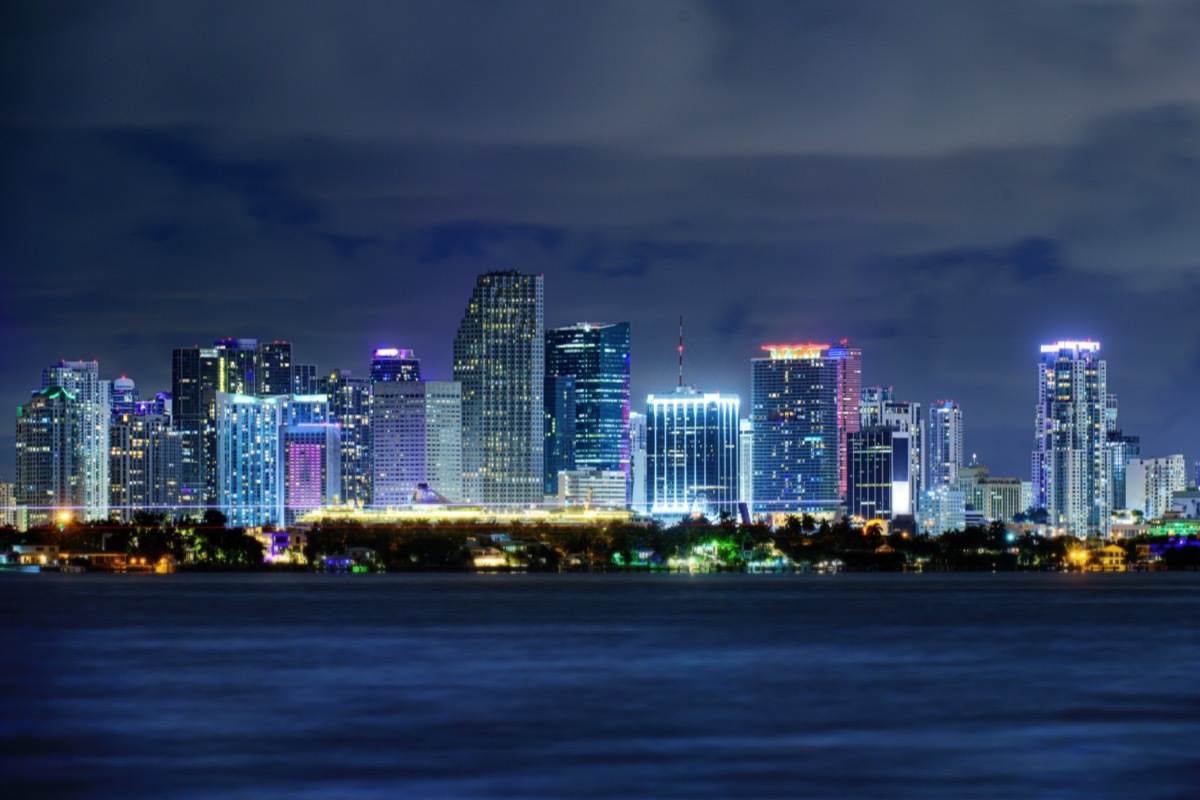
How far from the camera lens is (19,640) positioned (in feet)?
260

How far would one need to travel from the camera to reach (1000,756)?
135 ft

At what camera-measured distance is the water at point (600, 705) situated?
3756cm

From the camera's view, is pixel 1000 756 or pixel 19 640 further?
pixel 19 640

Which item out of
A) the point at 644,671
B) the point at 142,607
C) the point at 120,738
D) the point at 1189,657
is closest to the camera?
the point at 120,738

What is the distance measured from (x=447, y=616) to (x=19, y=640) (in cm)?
2587

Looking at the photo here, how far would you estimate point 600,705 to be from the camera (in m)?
52.0

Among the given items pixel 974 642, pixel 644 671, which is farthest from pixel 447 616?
pixel 644 671

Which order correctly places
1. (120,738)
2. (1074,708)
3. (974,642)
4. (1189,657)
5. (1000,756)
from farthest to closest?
(974,642) < (1189,657) < (1074,708) < (120,738) < (1000,756)

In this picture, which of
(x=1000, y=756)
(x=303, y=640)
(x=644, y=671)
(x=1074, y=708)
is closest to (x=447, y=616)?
(x=303, y=640)

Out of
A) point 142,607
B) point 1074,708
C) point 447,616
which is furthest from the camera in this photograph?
point 142,607

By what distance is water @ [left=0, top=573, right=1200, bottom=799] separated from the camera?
123 ft

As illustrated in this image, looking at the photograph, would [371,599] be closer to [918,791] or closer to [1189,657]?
[1189,657]

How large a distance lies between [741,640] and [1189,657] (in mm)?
18224

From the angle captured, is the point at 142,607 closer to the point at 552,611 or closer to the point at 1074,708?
the point at 552,611
